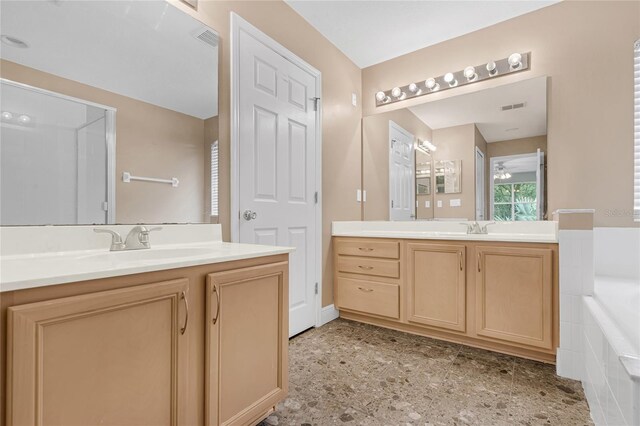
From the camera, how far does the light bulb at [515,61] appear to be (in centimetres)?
244

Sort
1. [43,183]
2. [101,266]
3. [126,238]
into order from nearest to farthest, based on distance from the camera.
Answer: [101,266] < [43,183] < [126,238]

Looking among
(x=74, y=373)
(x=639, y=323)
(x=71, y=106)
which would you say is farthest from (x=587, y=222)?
(x=71, y=106)

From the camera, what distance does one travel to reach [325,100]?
2785 mm

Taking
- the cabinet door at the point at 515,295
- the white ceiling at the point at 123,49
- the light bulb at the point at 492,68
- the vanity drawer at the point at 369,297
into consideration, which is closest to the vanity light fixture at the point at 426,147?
the light bulb at the point at 492,68

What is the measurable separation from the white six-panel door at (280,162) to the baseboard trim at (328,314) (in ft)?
0.33

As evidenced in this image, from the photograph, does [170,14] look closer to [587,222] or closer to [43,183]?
[43,183]

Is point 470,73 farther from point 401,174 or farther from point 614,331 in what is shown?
point 614,331

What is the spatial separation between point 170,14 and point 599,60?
285 centimetres

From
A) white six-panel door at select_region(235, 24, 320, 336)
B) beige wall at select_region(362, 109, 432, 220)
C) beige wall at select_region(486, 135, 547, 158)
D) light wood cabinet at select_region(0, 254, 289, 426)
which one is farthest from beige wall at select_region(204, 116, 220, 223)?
beige wall at select_region(486, 135, 547, 158)

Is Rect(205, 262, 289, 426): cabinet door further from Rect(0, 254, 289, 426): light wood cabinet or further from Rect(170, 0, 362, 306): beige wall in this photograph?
Rect(170, 0, 362, 306): beige wall

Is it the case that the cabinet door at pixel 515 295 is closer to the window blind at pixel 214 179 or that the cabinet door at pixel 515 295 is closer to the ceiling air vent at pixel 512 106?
the ceiling air vent at pixel 512 106

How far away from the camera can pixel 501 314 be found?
2.05 meters

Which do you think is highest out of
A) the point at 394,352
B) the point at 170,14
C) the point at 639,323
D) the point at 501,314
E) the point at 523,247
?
the point at 170,14

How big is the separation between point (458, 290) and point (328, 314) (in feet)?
3.76
